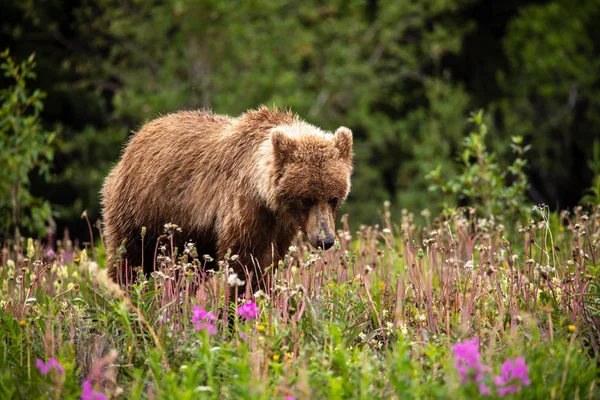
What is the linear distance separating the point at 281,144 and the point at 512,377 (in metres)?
2.88

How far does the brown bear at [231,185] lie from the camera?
6.34m

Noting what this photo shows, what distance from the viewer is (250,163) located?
6.52 metres

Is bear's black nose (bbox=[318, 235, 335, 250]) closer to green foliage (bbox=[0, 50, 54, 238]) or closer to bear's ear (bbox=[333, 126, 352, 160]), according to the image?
bear's ear (bbox=[333, 126, 352, 160])

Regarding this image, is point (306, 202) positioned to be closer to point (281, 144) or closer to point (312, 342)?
point (281, 144)

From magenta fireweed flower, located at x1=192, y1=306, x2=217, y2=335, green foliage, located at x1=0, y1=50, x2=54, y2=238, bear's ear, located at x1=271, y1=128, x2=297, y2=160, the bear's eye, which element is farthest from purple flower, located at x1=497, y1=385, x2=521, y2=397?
green foliage, located at x1=0, y1=50, x2=54, y2=238

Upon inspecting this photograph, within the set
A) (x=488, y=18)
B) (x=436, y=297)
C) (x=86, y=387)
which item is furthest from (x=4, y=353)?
(x=488, y=18)

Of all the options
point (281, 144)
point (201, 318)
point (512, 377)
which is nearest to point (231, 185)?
point (281, 144)

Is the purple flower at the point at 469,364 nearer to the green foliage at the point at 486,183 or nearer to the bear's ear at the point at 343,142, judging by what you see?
the bear's ear at the point at 343,142

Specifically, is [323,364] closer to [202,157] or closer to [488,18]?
[202,157]

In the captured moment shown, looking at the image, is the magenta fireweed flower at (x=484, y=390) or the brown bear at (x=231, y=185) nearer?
the magenta fireweed flower at (x=484, y=390)

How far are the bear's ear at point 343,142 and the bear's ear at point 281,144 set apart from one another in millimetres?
430

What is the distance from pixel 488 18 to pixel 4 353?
22090 mm

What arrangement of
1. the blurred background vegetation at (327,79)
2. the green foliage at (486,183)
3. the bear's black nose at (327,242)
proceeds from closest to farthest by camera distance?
the bear's black nose at (327,242), the green foliage at (486,183), the blurred background vegetation at (327,79)

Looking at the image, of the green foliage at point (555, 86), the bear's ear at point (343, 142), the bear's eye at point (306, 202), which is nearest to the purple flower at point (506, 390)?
the bear's eye at point (306, 202)
